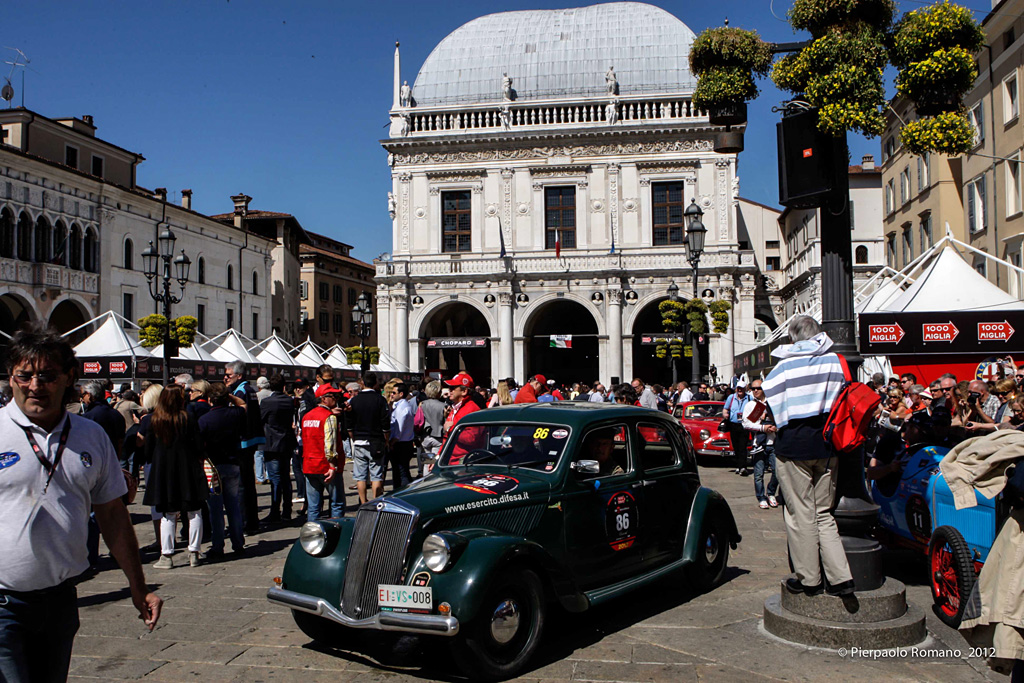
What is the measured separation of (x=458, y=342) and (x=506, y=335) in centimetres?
254

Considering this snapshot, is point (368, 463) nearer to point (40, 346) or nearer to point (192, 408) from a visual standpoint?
point (192, 408)

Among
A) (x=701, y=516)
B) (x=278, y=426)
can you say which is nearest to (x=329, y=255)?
(x=278, y=426)

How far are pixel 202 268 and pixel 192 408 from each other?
40062 mm

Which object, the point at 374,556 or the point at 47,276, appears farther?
the point at 47,276

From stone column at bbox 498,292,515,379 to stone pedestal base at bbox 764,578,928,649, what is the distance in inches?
1410

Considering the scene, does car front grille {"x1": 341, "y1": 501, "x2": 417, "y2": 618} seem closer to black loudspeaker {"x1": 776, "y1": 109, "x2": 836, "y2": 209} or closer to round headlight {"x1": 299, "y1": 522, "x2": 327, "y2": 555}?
round headlight {"x1": 299, "y1": 522, "x2": 327, "y2": 555}

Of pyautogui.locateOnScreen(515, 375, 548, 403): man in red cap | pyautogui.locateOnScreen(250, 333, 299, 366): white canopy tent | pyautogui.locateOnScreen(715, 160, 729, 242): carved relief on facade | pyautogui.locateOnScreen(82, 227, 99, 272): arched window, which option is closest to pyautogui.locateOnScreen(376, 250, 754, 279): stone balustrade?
pyautogui.locateOnScreen(715, 160, 729, 242): carved relief on facade

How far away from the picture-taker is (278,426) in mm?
11250

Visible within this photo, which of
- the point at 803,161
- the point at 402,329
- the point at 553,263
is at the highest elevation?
the point at 553,263

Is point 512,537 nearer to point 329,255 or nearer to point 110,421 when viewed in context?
point 110,421

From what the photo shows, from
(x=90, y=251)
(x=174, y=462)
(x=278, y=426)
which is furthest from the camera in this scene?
(x=90, y=251)

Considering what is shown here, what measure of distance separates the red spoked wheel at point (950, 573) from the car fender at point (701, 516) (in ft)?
5.63

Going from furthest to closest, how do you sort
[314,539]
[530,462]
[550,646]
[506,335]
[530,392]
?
[506,335]
[530,392]
[530,462]
[550,646]
[314,539]

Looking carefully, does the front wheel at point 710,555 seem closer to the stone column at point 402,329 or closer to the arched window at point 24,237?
the arched window at point 24,237
